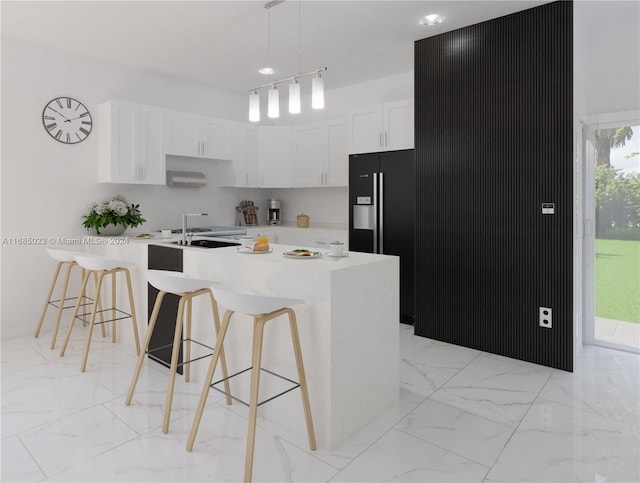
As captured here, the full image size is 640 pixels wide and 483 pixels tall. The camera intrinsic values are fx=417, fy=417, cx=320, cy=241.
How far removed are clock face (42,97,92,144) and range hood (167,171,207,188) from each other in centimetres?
98

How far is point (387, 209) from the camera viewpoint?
4.30m

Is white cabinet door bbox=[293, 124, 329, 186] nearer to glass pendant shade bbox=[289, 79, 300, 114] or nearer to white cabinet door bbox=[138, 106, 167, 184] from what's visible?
white cabinet door bbox=[138, 106, 167, 184]

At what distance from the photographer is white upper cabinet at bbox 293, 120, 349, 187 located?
16.9ft

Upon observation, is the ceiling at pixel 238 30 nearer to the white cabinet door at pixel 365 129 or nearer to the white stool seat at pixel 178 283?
the white cabinet door at pixel 365 129

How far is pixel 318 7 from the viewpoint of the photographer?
3.21 metres

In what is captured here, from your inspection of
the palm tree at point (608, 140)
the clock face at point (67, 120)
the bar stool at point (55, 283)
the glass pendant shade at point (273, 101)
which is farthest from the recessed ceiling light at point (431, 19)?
the bar stool at point (55, 283)

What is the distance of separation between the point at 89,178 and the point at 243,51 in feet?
6.75

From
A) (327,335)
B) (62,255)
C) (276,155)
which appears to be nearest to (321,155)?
(276,155)

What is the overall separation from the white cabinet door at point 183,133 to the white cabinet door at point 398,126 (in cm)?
220

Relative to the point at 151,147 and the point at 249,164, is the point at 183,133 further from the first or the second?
the point at 249,164

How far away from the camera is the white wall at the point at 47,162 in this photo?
3854 millimetres

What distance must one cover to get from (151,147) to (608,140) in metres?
4.42

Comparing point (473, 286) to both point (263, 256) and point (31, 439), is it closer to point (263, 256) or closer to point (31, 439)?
point (263, 256)

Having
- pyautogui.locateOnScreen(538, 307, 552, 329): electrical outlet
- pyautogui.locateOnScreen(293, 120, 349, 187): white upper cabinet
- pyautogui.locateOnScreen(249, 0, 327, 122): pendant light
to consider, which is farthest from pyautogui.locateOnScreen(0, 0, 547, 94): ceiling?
pyautogui.locateOnScreen(538, 307, 552, 329): electrical outlet
